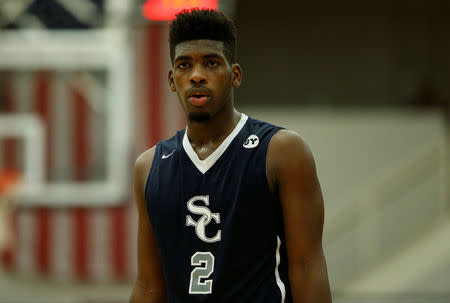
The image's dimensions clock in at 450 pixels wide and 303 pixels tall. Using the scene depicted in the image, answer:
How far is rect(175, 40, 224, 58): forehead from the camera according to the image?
2.16m

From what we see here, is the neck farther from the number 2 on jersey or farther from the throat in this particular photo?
the number 2 on jersey

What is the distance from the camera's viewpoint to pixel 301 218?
6.82 ft

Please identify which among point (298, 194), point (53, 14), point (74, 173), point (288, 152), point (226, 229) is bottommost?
point (74, 173)

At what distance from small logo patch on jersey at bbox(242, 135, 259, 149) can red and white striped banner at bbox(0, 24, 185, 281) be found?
187 inches

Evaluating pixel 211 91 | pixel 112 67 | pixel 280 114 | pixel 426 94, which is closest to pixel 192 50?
pixel 211 91

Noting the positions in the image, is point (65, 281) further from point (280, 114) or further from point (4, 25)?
point (280, 114)

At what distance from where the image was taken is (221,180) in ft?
7.09

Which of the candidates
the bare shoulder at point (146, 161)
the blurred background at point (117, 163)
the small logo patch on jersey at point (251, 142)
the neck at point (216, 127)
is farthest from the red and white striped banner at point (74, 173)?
the small logo patch on jersey at point (251, 142)

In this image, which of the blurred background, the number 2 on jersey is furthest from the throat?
the blurred background

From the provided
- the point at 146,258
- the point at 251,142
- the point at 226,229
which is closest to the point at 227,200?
the point at 226,229

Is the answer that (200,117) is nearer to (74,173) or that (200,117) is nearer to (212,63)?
(212,63)

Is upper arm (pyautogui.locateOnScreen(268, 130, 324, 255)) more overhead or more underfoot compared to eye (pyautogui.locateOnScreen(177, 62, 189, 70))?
more underfoot

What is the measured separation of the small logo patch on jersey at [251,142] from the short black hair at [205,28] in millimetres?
248

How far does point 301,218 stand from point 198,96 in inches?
19.1
